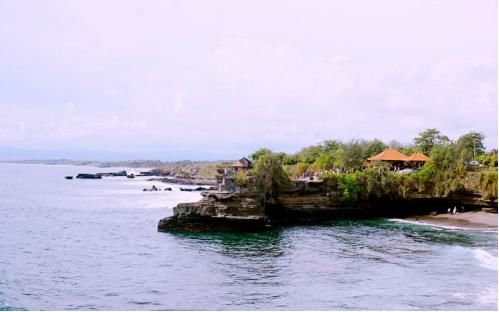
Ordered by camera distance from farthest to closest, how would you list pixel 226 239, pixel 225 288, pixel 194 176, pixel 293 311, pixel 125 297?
1. pixel 194 176
2. pixel 226 239
3. pixel 225 288
4. pixel 125 297
5. pixel 293 311

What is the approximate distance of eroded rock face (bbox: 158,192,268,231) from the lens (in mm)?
38528

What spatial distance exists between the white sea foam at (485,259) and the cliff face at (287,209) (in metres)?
15.3

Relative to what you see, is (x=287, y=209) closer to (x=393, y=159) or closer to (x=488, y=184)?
(x=393, y=159)

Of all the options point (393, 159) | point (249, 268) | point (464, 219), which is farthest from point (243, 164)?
point (249, 268)

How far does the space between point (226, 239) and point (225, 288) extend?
12.5 meters

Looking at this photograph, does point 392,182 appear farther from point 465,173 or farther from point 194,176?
point 194,176

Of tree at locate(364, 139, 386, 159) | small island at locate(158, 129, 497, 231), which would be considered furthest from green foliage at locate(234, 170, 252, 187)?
tree at locate(364, 139, 386, 159)

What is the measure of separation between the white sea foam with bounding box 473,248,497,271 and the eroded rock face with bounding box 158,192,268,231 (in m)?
15.3

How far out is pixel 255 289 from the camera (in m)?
22.5

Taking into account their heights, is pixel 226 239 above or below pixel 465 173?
below

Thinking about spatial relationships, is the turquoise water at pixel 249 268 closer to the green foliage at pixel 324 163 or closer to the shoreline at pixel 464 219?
the shoreline at pixel 464 219

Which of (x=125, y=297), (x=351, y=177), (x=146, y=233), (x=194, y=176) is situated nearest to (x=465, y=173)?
(x=351, y=177)

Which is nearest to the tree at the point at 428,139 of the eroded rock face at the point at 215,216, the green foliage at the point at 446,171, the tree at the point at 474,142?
the tree at the point at 474,142

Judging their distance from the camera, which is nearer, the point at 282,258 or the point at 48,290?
the point at 48,290
